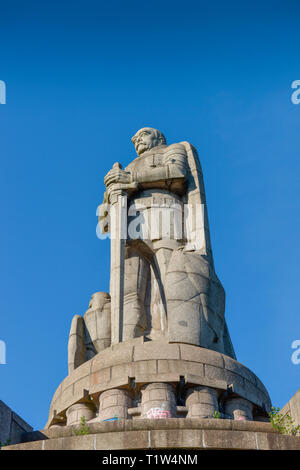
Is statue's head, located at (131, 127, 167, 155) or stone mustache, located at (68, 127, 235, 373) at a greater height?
statue's head, located at (131, 127, 167, 155)

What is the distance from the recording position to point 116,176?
16.4 meters

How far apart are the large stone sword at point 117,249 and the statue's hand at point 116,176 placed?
0.31ft

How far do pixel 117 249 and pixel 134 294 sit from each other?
101 centimetres

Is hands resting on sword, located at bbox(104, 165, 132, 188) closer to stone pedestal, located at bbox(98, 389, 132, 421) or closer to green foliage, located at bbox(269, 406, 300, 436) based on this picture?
stone pedestal, located at bbox(98, 389, 132, 421)

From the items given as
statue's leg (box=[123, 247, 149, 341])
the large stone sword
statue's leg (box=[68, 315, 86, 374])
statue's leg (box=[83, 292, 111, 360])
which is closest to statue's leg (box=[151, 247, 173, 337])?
statue's leg (box=[123, 247, 149, 341])

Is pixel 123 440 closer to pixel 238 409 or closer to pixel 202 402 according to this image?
pixel 202 402

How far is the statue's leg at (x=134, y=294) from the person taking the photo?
48.8 feet

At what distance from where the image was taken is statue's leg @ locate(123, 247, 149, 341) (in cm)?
1488

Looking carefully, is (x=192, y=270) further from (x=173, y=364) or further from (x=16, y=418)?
(x=16, y=418)

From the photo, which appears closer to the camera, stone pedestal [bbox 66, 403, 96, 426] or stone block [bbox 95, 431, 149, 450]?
stone block [bbox 95, 431, 149, 450]

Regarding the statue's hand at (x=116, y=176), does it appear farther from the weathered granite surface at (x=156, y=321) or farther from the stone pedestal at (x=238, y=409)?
the stone pedestal at (x=238, y=409)

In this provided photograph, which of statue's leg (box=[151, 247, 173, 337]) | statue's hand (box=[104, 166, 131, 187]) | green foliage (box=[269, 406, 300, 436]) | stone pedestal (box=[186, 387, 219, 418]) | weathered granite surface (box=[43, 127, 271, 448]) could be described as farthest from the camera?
statue's hand (box=[104, 166, 131, 187])

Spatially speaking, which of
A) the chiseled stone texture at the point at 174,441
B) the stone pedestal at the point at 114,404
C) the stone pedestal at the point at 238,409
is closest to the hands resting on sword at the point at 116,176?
the stone pedestal at the point at 114,404

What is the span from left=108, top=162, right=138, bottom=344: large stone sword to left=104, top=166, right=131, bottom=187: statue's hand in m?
0.09
